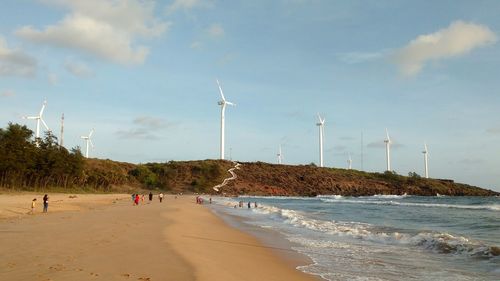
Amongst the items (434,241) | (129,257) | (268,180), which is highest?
(268,180)

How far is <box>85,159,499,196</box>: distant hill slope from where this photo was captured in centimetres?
12375

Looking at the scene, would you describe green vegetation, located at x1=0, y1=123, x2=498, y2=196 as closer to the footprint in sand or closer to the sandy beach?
the sandy beach

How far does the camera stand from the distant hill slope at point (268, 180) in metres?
124

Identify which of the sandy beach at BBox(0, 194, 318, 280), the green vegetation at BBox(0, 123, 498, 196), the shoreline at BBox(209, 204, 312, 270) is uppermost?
the green vegetation at BBox(0, 123, 498, 196)

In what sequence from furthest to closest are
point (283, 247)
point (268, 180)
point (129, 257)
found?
point (268, 180), point (283, 247), point (129, 257)

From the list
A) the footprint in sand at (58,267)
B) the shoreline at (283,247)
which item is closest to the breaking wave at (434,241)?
the shoreline at (283,247)

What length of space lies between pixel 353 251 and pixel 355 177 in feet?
496

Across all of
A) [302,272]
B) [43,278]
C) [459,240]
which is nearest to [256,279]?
Answer: [302,272]

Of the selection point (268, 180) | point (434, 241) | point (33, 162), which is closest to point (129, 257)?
point (434, 241)

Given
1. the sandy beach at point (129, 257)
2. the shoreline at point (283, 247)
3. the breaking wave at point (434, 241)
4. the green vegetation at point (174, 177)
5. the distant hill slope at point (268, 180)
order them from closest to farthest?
the sandy beach at point (129, 257)
the shoreline at point (283, 247)
the breaking wave at point (434, 241)
the green vegetation at point (174, 177)
the distant hill slope at point (268, 180)

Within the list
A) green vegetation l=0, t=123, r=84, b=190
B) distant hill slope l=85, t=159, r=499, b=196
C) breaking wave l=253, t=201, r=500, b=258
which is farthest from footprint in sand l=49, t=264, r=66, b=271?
distant hill slope l=85, t=159, r=499, b=196

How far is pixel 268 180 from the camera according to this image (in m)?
143

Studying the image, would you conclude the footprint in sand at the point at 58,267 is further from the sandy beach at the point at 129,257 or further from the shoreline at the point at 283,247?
the shoreline at the point at 283,247

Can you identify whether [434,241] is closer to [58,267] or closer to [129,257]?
[129,257]
